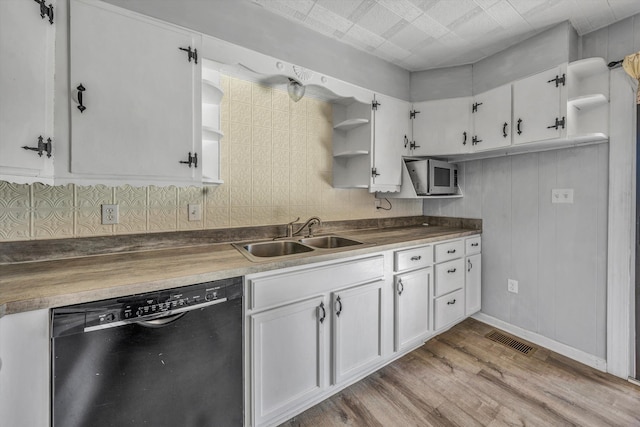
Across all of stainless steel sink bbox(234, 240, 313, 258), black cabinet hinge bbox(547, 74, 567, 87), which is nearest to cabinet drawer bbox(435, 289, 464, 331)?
stainless steel sink bbox(234, 240, 313, 258)

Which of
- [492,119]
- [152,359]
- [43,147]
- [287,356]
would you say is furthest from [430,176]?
[43,147]

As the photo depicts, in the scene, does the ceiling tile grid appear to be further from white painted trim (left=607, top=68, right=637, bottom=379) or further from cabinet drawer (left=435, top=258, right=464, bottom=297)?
cabinet drawer (left=435, top=258, right=464, bottom=297)

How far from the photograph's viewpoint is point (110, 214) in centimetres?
152

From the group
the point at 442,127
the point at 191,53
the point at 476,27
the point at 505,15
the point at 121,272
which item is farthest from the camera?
the point at 442,127

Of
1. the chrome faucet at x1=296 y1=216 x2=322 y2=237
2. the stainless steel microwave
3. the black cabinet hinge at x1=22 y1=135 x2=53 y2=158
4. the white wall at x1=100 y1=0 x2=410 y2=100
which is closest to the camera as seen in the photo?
the black cabinet hinge at x1=22 y1=135 x2=53 y2=158

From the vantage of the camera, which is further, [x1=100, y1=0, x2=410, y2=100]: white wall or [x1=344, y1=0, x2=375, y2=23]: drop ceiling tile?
[x1=344, y1=0, x2=375, y2=23]: drop ceiling tile

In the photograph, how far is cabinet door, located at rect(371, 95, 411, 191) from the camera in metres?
2.28

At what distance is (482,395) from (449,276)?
0.88m

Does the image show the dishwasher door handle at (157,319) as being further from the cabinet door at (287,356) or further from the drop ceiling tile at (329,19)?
the drop ceiling tile at (329,19)

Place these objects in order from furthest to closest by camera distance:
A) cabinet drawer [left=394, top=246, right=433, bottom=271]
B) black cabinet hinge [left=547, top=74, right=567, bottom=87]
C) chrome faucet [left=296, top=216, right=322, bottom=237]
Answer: chrome faucet [left=296, top=216, right=322, bottom=237] < cabinet drawer [left=394, top=246, right=433, bottom=271] < black cabinet hinge [left=547, top=74, right=567, bottom=87]

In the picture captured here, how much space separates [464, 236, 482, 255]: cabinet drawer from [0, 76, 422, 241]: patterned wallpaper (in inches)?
33.8

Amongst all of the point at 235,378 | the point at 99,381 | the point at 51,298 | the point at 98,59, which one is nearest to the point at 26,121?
the point at 98,59

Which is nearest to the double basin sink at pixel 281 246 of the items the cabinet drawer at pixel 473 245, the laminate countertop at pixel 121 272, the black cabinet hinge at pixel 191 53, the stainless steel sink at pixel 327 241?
the stainless steel sink at pixel 327 241

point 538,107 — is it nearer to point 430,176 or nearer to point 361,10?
point 430,176
